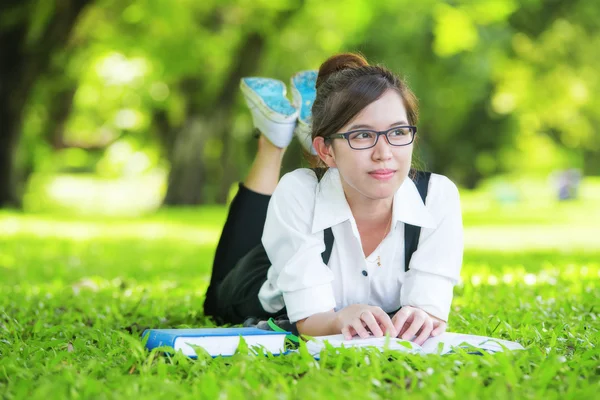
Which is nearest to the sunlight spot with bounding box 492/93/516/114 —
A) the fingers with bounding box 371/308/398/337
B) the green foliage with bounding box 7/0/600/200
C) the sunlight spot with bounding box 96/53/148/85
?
the green foliage with bounding box 7/0/600/200

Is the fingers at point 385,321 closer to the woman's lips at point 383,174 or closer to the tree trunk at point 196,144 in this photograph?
the woman's lips at point 383,174

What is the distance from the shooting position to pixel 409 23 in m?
21.3

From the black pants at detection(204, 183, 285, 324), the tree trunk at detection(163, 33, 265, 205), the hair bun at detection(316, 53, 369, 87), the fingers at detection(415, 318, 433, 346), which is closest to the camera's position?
the fingers at detection(415, 318, 433, 346)

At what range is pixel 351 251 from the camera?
138 inches

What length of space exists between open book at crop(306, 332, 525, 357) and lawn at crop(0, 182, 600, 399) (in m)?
0.08

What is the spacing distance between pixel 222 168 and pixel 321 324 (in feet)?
70.8

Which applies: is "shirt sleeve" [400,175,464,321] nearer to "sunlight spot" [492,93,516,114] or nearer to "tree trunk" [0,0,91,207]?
"tree trunk" [0,0,91,207]

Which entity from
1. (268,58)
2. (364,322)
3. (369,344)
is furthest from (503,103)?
(369,344)

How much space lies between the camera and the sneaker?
14.5ft

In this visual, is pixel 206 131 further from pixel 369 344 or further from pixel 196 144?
pixel 369 344

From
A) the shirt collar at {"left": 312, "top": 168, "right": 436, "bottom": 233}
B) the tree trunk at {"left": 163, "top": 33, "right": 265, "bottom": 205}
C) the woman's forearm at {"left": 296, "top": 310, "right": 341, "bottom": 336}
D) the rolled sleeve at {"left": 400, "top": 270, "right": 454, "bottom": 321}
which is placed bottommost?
the tree trunk at {"left": 163, "top": 33, "right": 265, "bottom": 205}

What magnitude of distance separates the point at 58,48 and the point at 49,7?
2.71 ft

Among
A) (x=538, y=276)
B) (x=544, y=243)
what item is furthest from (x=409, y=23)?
(x=538, y=276)

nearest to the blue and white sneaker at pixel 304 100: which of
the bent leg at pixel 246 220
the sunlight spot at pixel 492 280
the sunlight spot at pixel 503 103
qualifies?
the bent leg at pixel 246 220
